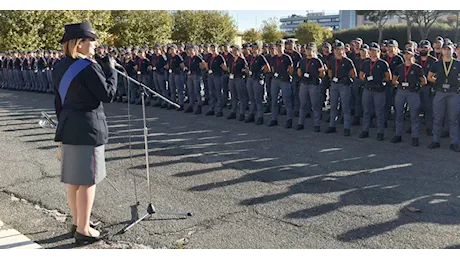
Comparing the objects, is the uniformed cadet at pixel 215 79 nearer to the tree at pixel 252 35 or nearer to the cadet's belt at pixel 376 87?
the cadet's belt at pixel 376 87

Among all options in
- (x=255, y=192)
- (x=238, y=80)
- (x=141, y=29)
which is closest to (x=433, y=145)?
(x=255, y=192)

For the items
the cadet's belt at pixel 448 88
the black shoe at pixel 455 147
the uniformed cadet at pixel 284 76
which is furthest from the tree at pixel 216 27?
the black shoe at pixel 455 147

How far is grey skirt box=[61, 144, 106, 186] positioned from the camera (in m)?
4.37

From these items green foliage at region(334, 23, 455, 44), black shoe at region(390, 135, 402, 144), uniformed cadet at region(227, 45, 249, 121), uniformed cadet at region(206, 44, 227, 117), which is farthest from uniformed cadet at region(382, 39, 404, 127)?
green foliage at region(334, 23, 455, 44)

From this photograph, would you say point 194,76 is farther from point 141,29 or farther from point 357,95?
point 141,29

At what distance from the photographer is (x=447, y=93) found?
867 cm

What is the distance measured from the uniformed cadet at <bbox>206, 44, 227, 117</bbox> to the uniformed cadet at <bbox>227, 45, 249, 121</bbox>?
48 centimetres

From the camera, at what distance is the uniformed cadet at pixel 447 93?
8.55 m

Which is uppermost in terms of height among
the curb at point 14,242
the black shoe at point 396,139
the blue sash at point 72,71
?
the blue sash at point 72,71

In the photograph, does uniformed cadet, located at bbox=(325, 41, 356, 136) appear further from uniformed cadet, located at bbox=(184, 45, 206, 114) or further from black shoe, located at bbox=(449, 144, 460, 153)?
uniformed cadet, located at bbox=(184, 45, 206, 114)

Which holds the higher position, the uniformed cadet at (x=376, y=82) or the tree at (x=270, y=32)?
the tree at (x=270, y=32)

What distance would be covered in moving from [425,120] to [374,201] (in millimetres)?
5405

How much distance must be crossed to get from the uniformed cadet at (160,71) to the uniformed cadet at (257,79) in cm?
435
